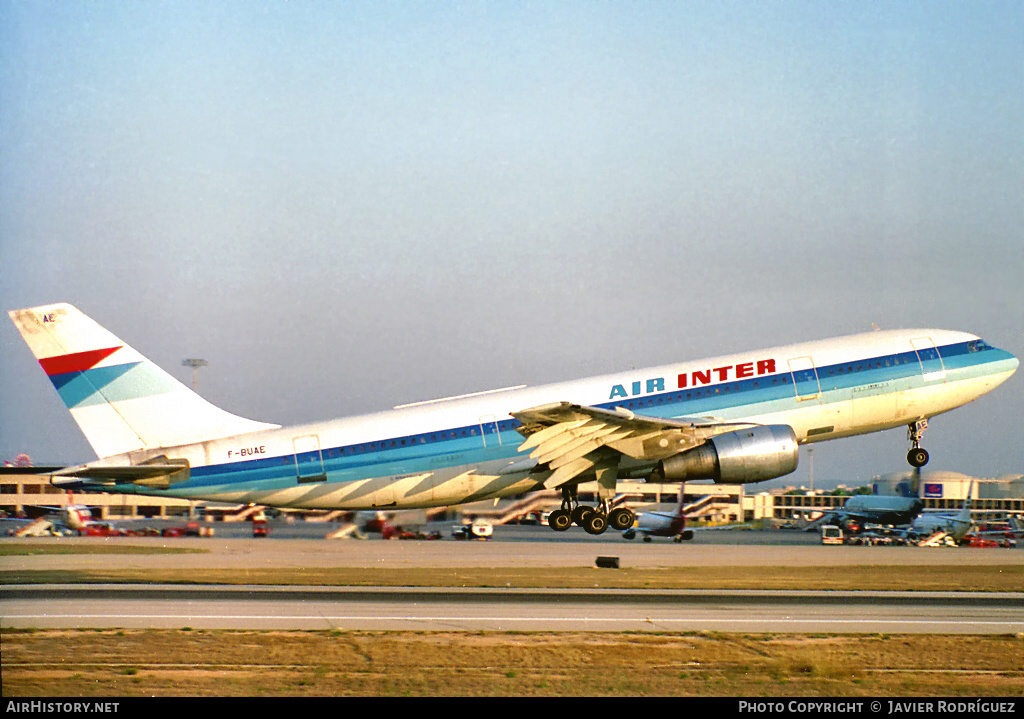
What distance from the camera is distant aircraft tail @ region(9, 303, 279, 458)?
120ft

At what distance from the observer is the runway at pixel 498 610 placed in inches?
1268

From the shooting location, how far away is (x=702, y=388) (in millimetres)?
36281

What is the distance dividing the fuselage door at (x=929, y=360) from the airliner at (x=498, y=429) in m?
0.05

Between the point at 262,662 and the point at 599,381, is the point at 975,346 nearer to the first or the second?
the point at 599,381

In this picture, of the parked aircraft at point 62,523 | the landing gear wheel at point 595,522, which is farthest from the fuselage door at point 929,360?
the parked aircraft at point 62,523

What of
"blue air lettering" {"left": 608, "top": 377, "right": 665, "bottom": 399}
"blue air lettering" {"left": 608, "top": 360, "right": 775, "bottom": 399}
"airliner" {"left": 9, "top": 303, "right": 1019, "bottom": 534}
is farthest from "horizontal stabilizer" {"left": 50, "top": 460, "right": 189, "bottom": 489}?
"blue air lettering" {"left": 608, "top": 360, "right": 775, "bottom": 399}

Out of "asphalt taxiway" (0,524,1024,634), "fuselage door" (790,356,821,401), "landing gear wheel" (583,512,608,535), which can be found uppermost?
"fuselage door" (790,356,821,401)

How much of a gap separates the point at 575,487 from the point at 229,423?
40.0 ft

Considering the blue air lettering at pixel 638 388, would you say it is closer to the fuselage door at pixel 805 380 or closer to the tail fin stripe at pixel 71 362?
the fuselage door at pixel 805 380

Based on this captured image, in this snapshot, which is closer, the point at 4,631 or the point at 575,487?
the point at 4,631

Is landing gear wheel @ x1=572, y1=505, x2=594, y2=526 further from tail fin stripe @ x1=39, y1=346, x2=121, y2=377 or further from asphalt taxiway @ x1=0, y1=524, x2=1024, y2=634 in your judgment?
tail fin stripe @ x1=39, y1=346, x2=121, y2=377

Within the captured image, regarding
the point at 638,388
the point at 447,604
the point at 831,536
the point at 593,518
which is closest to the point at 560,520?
the point at 593,518

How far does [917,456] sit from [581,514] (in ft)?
40.7
